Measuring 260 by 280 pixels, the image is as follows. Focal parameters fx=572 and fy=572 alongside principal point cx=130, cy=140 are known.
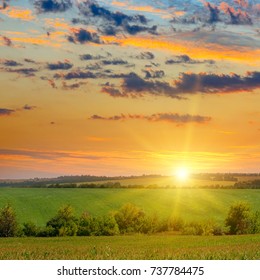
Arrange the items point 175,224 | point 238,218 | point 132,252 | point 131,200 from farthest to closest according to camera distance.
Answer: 1. point 131,200
2. point 175,224
3. point 238,218
4. point 132,252

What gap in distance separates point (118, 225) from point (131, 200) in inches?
1372

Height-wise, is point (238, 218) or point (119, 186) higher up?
point (238, 218)

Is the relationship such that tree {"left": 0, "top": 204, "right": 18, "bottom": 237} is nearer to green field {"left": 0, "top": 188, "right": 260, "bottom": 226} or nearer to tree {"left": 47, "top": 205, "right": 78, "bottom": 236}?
tree {"left": 47, "top": 205, "right": 78, "bottom": 236}

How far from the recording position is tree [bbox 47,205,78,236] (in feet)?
295

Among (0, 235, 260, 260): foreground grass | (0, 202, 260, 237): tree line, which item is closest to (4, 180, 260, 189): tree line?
(0, 202, 260, 237): tree line

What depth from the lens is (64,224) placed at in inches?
3652

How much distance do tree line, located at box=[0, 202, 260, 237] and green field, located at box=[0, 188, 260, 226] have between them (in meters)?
16.8

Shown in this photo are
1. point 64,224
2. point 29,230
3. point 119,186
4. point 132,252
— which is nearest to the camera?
point 132,252

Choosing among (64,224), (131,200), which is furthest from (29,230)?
(131,200)

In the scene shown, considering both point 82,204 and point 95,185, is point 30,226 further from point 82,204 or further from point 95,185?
point 95,185

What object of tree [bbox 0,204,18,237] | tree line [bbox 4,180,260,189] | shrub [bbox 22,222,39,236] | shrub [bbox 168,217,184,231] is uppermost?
shrub [bbox 22,222,39,236]

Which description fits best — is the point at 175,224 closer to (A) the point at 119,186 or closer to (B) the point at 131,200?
(B) the point at 131,200

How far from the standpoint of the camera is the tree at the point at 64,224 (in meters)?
89.8

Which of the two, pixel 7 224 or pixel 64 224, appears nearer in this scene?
pixel 64 224
